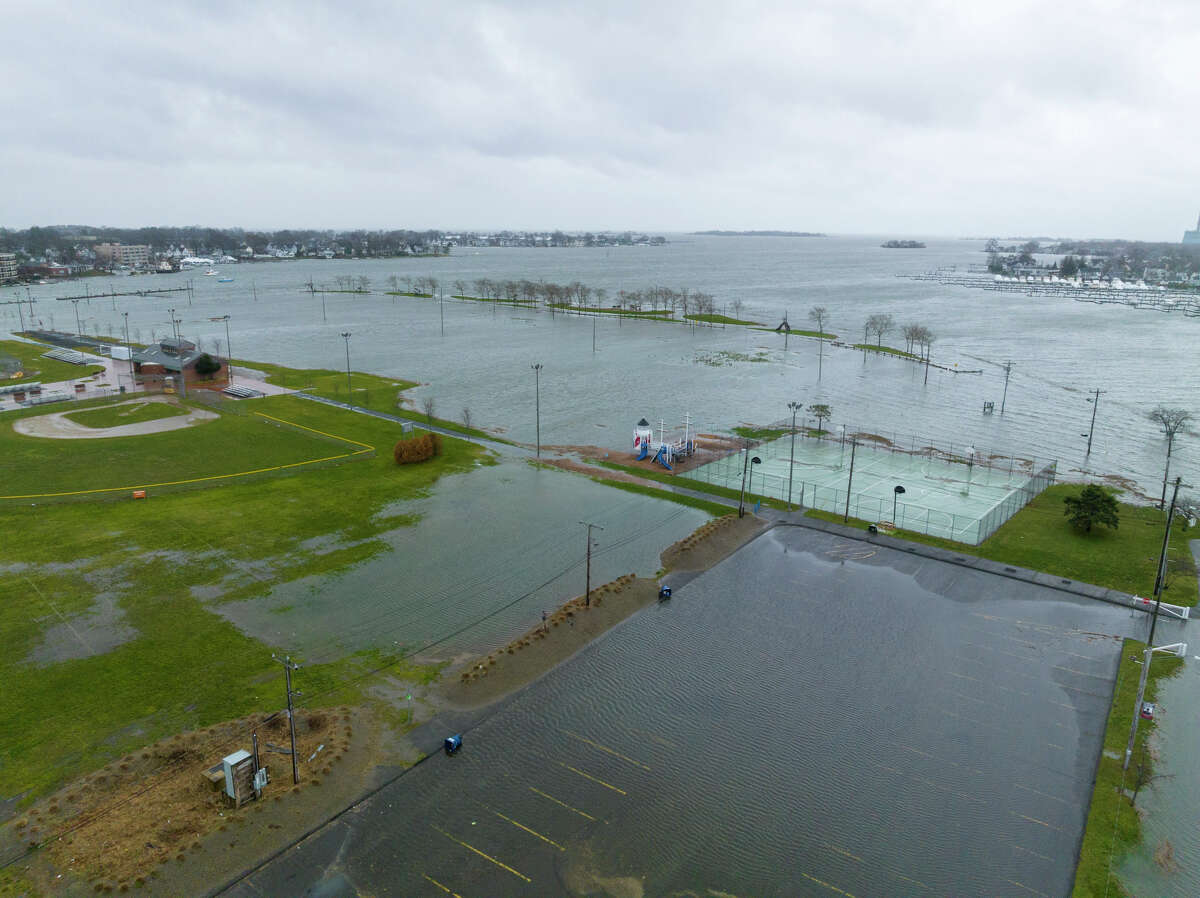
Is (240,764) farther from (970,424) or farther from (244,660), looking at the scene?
(970,424)

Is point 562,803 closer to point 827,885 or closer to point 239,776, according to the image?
point 827,885

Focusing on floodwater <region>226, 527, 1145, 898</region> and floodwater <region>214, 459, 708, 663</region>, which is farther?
floodwater <region>214, 459, 708, 663</region>

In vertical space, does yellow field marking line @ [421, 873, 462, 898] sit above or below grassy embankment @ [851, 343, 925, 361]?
below

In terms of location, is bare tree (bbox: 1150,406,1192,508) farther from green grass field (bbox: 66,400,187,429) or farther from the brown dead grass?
green grass field (bbox: 66,400,187,429)

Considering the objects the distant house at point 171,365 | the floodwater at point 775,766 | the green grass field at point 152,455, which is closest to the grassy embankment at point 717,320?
the distant house at point 171,365

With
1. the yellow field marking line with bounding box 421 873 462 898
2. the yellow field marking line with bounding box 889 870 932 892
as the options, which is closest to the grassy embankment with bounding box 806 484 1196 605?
the yellow field marking line with bounding box 889 870 932 892

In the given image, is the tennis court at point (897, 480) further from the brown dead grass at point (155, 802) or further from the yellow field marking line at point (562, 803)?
the brown dead grass at point (155, 802)

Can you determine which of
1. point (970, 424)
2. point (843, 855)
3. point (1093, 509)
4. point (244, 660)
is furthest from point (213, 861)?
point (970, 424)
